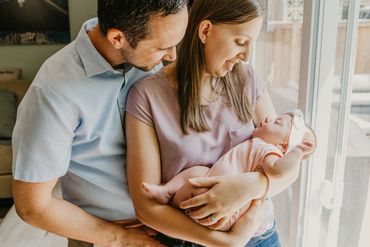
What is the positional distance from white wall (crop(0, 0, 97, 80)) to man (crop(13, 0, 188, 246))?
133 inches

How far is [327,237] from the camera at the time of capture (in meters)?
1.57

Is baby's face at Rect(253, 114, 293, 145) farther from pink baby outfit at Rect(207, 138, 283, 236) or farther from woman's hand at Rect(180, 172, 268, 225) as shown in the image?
woman's hand at Rect(180, 172, 268, 225)

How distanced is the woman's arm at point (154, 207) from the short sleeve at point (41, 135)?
17 centimetres

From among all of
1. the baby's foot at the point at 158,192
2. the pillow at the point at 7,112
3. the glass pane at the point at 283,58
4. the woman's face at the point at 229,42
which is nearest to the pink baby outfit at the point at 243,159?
the baby's foot at the point at 158,192

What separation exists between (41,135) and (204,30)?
1.64 ft

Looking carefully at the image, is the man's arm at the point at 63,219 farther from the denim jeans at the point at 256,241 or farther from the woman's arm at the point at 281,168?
the woman's arm at the point at 281,168

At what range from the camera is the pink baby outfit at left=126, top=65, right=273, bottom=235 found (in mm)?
1093

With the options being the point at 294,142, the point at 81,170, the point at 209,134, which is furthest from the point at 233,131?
the point at 81,170

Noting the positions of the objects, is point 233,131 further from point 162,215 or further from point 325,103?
point 325,103

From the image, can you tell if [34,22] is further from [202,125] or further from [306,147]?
[306,147]

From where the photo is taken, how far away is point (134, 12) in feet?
3.24

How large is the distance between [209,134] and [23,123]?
48 cm

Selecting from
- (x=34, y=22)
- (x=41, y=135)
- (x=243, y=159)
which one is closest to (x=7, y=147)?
(x=34, y=22)

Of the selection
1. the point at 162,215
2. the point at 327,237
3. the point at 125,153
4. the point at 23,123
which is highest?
the point at 23,123
